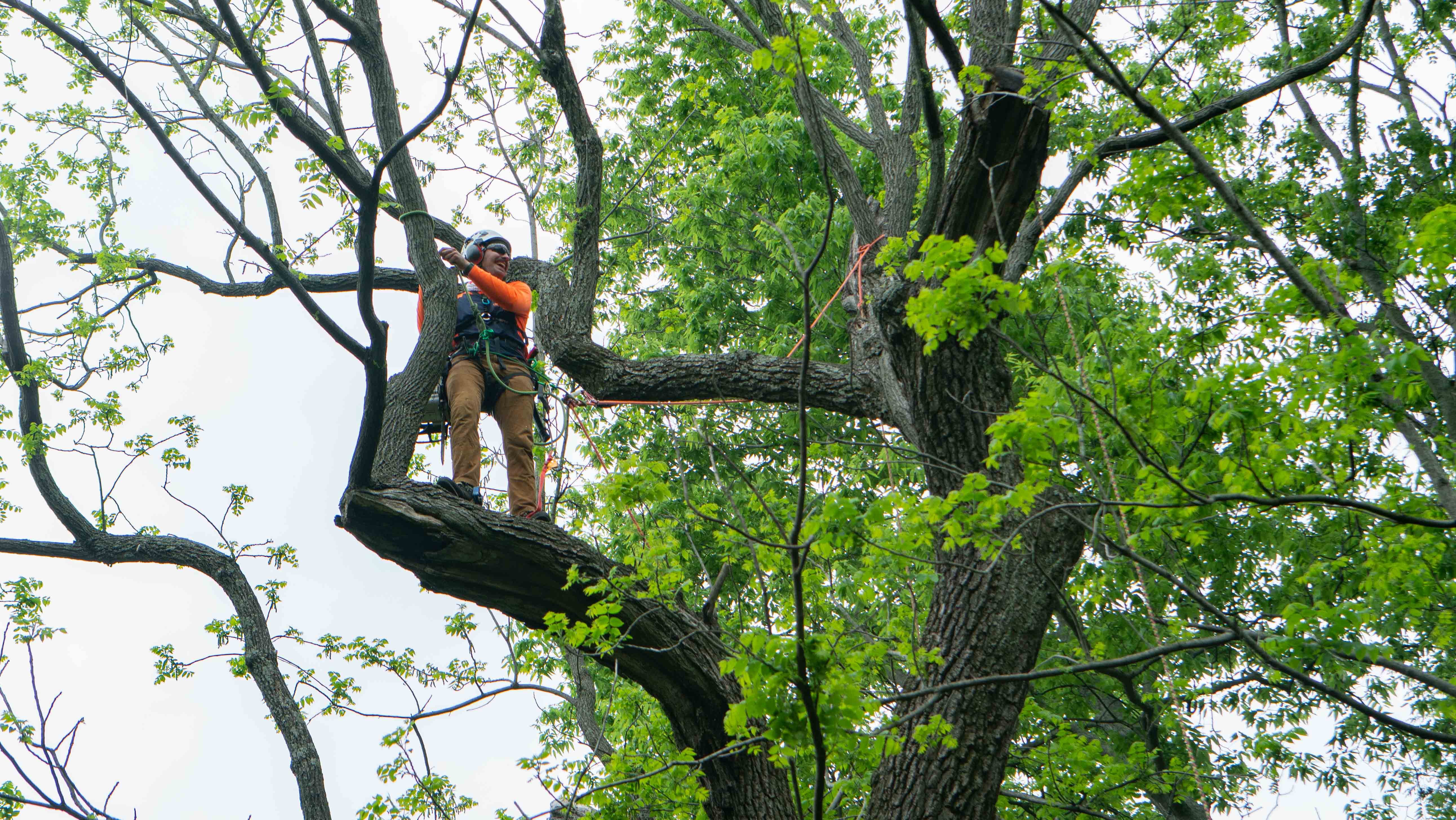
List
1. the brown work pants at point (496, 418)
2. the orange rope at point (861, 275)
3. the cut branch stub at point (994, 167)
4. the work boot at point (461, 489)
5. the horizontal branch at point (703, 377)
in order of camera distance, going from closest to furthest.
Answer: the cut branch stub at point (994, 167) → the work boot at point (461, 489) → the brown work pants at point (496, 418) → the horizontal branch at point (703, 377) → the orange rope at point (861, 275)

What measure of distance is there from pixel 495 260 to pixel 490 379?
2.59 feet

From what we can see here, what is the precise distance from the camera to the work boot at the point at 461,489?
461 centimetres

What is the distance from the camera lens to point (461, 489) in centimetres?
468

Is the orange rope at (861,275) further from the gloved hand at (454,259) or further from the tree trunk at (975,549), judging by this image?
the gloved hand at (454,259)

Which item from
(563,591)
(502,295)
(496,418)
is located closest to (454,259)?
(502,295)

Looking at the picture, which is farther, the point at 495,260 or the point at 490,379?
the point at 495,260

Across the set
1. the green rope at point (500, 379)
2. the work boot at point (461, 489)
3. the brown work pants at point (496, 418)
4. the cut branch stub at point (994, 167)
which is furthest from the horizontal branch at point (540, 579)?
the cut branch stub at point (994, 167)

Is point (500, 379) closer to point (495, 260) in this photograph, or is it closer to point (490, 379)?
point (490, 379)

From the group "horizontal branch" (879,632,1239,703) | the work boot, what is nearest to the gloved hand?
the work boot

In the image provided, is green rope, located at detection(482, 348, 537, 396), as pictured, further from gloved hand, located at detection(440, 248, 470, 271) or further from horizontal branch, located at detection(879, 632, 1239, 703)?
horizontal branch, located at detection(879, 632, 1239, 703)

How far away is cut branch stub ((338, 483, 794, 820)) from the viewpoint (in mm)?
4293

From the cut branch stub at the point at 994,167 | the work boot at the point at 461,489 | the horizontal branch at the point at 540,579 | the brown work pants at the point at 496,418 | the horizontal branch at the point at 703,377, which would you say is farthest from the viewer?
the horizontal branch at the point at 703,377

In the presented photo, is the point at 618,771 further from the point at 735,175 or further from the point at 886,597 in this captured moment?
the point at 735,175

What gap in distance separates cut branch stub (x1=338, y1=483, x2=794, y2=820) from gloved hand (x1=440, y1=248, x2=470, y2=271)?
1140 mm
